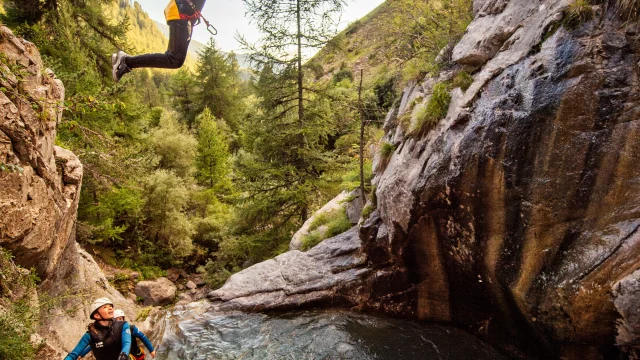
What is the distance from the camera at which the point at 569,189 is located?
507cm

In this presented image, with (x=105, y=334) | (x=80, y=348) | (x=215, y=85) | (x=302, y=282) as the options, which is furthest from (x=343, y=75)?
(x=80, y=348)

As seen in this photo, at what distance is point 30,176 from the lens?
5.71 metres

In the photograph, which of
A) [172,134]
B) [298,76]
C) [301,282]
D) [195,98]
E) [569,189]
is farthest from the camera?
[195,98]

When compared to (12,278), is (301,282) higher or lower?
lower

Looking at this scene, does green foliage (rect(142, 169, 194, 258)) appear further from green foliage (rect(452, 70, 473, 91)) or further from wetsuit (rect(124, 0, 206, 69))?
green foliage (rect(452, 70, 473, 91))

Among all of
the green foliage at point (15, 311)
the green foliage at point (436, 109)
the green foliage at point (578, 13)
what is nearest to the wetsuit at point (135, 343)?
the green foliage at point (15, 311)

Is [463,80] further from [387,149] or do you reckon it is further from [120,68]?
[120,68]

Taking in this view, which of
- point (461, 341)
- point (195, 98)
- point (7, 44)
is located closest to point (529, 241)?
point (461, 341)

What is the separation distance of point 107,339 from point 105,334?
0.26 feet

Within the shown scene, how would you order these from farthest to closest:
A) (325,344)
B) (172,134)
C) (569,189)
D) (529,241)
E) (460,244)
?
1. (172,134)
2. (325,344)
3. (460,244)
4. (529,241)
5. (569,189)

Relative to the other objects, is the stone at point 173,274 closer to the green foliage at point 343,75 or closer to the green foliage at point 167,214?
the green foliage at point 167,214

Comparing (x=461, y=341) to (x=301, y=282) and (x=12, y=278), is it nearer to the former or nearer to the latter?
(x=301, y=282)

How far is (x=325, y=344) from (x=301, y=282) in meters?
2.23

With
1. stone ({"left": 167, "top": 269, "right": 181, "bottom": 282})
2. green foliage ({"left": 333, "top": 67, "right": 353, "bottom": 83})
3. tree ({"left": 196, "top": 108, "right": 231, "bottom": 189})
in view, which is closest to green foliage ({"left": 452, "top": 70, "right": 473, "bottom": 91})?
stone ({"left": 167, "top": 269, "right": 181, "bottom": 282})
